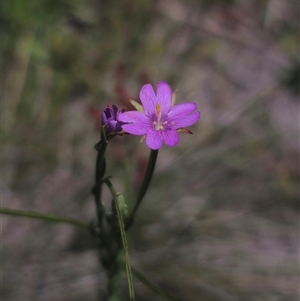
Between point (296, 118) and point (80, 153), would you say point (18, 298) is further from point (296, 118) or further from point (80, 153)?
point (296, 118)

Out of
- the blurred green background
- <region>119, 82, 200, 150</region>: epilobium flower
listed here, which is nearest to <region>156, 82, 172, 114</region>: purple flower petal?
<region>119, 82, 200, 150</region>: epilobium flower

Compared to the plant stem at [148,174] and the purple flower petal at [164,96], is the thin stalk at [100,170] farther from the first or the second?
the purple flower petal at [164,96]

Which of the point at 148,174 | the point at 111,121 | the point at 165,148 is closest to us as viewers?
the point at 111,121

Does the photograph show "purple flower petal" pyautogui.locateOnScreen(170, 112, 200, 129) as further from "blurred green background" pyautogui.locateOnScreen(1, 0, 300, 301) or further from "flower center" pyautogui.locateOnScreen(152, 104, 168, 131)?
"blurred green background" pyautogui.locateOnScreen(1, 0, 300, 301)

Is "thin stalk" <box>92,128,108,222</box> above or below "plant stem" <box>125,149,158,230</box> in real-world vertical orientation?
above

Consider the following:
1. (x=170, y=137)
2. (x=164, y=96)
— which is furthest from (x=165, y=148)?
(x=170, y=137)

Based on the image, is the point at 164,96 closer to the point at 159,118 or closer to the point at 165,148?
the point at 159,118

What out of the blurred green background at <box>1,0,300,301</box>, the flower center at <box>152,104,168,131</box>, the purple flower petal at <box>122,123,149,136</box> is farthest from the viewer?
the blurred green background at <box>1,0,300,301</box>
